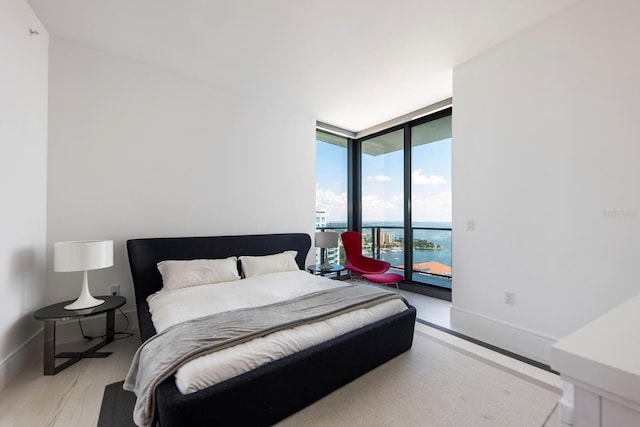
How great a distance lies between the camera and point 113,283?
281 cm

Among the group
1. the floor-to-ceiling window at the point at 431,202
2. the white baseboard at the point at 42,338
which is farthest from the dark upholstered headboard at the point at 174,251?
the floor-to-ceiling window at the point at 431,202

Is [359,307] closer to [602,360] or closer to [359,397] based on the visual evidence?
[359,397]

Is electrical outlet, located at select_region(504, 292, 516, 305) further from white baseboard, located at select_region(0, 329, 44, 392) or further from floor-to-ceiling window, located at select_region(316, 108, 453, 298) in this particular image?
white baseboard, located at select_region(0, 329, 44, 392)

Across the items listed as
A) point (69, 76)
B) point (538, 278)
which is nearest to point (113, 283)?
point (69, 76)

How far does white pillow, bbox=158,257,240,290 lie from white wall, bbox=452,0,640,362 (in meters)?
2.64

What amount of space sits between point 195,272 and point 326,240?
6.49 ft

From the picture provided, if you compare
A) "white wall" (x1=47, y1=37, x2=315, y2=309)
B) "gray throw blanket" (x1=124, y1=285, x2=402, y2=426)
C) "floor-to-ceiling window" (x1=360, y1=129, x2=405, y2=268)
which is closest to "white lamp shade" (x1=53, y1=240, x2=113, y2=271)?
"white wall" (x1=47, y1=37, x2=315, y2=309)

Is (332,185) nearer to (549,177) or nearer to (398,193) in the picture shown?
(398,193)

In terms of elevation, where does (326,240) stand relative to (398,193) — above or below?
below

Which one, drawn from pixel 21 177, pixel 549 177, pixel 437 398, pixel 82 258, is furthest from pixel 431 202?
pixel 21 177

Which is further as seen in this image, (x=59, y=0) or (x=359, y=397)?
(x=59, y=0)

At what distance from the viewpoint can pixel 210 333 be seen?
63.6 inches

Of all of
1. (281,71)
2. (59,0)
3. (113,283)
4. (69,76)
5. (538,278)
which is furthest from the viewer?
(281,71)

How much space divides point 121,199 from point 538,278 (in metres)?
4.21
